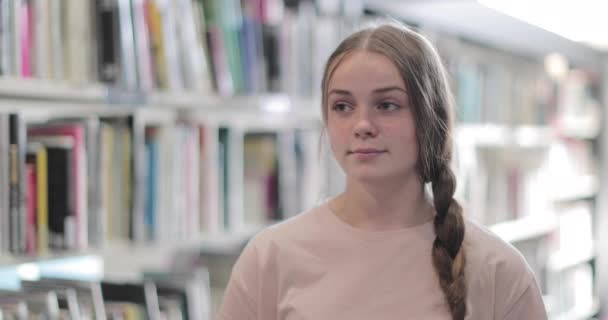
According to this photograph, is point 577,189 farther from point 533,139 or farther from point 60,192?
point 60,192

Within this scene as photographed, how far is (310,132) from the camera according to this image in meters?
2.24

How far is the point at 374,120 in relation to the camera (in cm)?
103

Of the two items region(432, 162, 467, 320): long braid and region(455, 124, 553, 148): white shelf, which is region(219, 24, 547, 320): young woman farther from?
region(455, 124, 553, 148): white shelf

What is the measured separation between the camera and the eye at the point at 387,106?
3.40ft

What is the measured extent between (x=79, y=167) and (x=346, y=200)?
0.64 m

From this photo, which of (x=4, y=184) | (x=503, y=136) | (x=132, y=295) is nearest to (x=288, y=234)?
(x=4, y=184)

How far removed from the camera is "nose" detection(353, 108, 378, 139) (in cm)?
102

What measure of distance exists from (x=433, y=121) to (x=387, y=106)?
0.08m

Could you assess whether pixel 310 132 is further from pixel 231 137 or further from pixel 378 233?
pixel 378 233

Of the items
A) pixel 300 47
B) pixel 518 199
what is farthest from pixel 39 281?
pixel 518 199

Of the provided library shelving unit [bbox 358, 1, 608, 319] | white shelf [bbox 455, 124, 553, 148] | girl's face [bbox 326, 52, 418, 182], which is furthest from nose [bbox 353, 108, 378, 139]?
white shelf [bbox 455, 124, 553, 148]

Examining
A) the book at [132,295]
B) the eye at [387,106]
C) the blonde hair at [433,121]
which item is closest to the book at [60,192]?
the book at [132,295]

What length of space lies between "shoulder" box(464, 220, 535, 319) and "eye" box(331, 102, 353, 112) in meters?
0.27

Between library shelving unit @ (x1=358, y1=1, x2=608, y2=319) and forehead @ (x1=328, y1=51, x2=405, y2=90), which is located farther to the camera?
library shelving unit @ (x1=358, y1=1, x2=608, y2=319)
